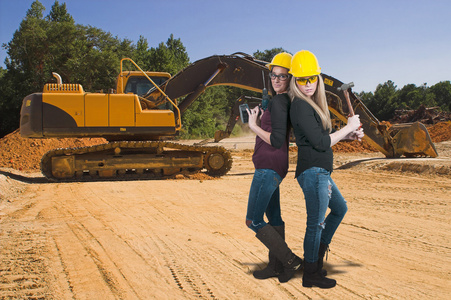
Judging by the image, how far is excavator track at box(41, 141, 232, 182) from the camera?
1097cm

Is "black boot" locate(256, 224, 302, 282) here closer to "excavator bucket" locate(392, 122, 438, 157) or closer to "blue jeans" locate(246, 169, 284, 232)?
"blue jeans" locate(246, 169, 284, 232)

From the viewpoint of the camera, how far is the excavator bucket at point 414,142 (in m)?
14.8

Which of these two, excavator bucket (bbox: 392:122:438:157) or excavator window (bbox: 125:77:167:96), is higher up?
excavator window (bbox: 125:77:167:96)

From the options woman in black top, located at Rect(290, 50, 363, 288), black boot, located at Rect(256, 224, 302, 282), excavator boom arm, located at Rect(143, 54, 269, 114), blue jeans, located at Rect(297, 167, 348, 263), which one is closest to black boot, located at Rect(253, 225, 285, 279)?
black boot, located at Rect(256, 224, 302, 282)

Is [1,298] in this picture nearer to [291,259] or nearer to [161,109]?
[291,259]

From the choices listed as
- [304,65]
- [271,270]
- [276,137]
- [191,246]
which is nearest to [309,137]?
[276,137]

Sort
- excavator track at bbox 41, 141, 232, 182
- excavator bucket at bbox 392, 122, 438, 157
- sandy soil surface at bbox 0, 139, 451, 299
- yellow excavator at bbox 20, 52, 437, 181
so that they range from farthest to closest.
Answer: excavator bucket at bbox 392, 122, 438, 157 < excavator track at bbox 41, 141, 232, 182 < yellow excavator at bbox 20, 52, 437, 181 < sandy soil surface at bbox 0, 139, 451, 299

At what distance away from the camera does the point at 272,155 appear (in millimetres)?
3252

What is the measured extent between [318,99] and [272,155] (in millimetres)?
563

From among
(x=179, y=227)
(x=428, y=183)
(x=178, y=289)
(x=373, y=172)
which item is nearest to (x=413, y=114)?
(x=373, y=172)

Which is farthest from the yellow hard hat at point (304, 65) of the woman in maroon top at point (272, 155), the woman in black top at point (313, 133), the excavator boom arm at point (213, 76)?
the excavator boom arm at point (213, 76)

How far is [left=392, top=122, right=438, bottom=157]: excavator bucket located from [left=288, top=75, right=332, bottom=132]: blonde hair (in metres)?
12.9

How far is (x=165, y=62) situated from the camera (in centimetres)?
4022

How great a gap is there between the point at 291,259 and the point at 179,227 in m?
2.72
